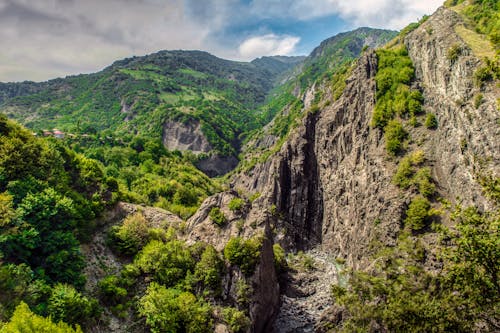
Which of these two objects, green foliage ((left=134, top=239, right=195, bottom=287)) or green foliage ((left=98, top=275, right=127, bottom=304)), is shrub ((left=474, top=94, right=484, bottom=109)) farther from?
green foliage ((left=98, top=275, right=127, bottom=304))

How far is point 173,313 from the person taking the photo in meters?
30.8

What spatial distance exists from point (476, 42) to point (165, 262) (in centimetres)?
6238

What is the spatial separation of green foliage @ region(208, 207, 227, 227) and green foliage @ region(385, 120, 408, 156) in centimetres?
3678

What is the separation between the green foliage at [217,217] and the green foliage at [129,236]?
35.1ft

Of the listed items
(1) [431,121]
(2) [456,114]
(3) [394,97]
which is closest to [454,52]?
(2) [456,114]

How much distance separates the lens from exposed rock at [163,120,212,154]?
16250 cm

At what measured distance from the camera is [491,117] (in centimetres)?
3866

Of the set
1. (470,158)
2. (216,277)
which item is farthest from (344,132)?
(216,277)

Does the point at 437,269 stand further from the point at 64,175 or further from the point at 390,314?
the point at 64,175

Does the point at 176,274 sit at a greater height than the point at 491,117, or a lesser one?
lesser

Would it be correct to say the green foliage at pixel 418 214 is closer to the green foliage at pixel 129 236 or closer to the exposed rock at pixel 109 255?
the exposed rock at pixel 109 255

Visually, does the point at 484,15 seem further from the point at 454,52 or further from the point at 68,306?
the point at 68,306

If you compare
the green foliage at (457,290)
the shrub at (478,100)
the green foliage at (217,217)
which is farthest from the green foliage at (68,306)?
the shrub at (478,100)

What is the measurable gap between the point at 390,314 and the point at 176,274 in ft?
84.5
